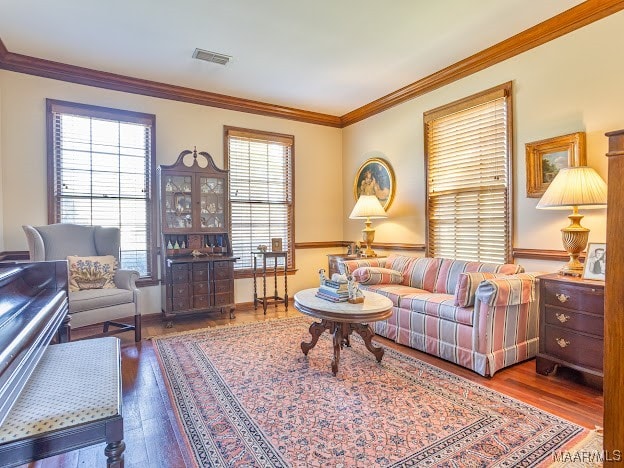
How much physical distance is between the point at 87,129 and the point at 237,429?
3.69 meters

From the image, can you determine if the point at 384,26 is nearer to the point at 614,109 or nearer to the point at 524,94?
the point at 524,94

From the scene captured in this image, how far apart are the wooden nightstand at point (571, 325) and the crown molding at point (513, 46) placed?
205cm

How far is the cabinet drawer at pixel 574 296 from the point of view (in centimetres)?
237

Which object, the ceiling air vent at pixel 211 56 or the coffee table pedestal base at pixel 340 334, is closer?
the coffee table pedestal base at pixel 340 334

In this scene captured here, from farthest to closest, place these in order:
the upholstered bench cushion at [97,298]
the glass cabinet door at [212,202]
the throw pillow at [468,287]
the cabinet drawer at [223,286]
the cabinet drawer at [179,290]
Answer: the glass cabinet door at [212,202] → the cabinet drawer at [223,286] → the cabinet drawer at [179,290] → the upholstered bench cushion at [97,298] → the throw pillow at [468,287]

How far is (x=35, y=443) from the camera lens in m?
1.07

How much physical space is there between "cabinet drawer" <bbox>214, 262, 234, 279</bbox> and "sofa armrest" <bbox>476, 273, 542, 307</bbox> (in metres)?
2.82

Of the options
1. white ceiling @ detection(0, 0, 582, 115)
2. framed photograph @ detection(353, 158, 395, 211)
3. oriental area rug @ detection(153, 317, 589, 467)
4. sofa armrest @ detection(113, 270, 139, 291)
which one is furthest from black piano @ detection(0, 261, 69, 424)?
framed photograph @ detection(353, 158, 395, 211)

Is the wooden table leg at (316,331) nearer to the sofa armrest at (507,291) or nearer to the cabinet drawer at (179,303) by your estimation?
the sofa armrest at (507,291)

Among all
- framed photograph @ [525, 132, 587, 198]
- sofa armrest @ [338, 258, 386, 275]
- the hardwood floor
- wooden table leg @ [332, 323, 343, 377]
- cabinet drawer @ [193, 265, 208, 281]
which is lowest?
the hardwood floor

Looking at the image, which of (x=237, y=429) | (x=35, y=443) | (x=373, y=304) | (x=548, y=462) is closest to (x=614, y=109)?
(x=373, y=304)

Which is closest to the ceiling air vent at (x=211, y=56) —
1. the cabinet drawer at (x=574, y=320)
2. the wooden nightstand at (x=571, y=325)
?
the wooden nightstand at (x=571, y=325)

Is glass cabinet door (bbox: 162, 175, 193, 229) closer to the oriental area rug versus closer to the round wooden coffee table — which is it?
the oriental area rug

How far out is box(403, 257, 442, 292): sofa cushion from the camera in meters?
3.75
